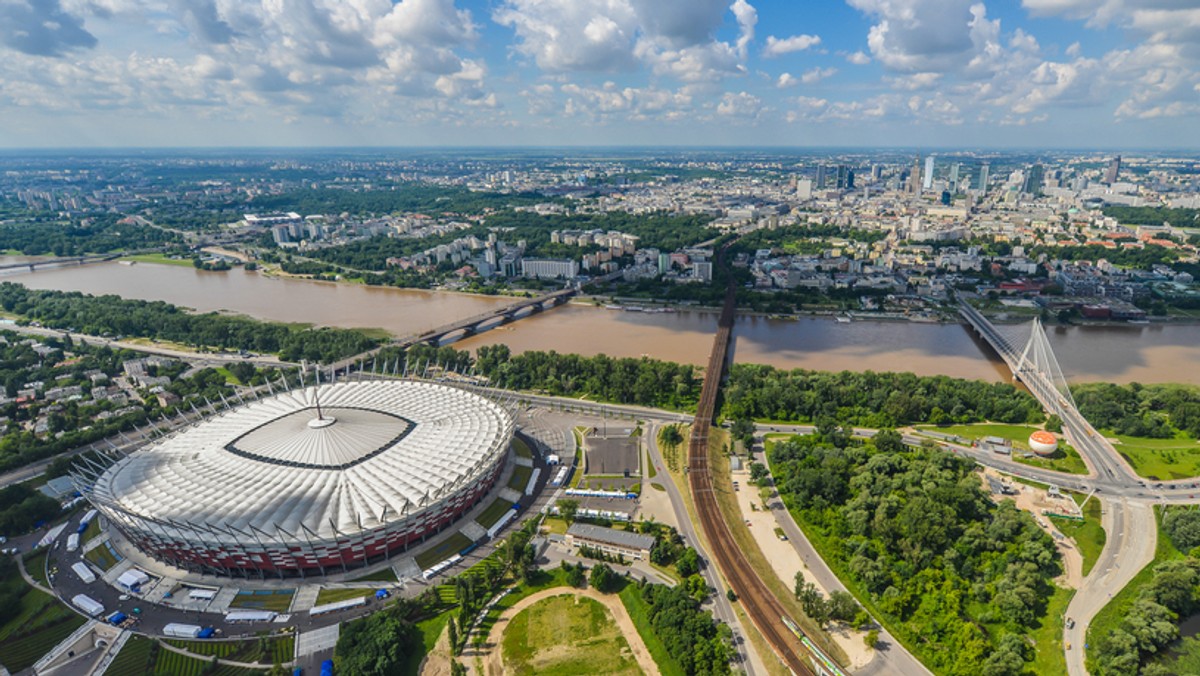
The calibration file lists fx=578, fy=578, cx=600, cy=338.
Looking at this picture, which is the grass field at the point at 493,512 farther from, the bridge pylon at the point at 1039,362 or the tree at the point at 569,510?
the bridge pylon at the point at 1039,362

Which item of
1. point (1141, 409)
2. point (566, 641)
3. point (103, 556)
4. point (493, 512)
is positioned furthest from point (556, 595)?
point (1141, 409)

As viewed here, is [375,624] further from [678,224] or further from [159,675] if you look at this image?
[678,224]

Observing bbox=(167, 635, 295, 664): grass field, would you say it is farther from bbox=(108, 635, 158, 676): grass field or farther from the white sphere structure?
the white sphere structure

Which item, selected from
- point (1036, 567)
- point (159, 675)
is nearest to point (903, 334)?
point (1036, 567)

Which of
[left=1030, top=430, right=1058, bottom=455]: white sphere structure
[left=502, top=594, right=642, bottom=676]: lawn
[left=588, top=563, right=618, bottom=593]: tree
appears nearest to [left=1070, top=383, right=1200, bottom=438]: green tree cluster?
[left=1030, top=430, right=1058, bottom=455]: white sphere structure

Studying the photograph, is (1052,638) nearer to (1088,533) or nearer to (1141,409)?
(1088,533)
